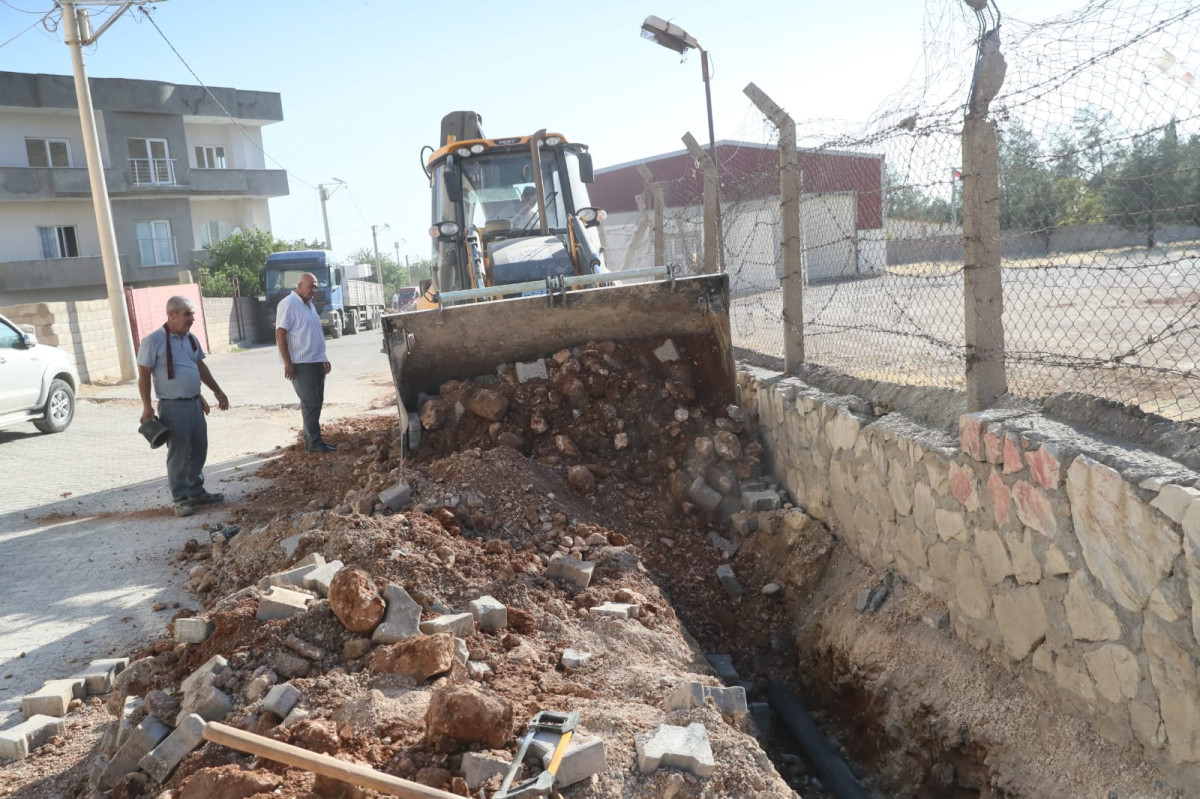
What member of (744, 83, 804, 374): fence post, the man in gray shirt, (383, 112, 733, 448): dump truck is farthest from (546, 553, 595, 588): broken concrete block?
the man in gray shirt

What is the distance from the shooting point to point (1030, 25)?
346 centimetres

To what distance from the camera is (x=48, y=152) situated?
3159 centimetres

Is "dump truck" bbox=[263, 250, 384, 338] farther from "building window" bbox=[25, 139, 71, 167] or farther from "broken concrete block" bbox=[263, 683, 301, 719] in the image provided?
"broken concrete block" bbox=[263, 683, 301, 719]

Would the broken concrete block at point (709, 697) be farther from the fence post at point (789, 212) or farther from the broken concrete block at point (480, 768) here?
the fence post at point (789, 212)

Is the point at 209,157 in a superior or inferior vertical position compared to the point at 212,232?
superior

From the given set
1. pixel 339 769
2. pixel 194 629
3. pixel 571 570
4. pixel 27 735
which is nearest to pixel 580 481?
pixel 571 570

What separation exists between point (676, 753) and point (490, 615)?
3.84 feet

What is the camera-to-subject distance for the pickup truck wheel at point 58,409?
11250mm

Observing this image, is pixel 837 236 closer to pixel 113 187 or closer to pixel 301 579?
pixel 301 579

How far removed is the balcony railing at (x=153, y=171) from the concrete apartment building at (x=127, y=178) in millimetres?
37

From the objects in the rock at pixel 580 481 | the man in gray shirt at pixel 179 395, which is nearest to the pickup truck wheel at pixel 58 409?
the man in gray shirt at pixel 179 395

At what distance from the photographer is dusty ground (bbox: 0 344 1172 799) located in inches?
122

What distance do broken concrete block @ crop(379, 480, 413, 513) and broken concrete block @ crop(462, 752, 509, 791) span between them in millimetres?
2579

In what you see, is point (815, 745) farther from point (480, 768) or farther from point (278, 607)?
point (278, 607)
